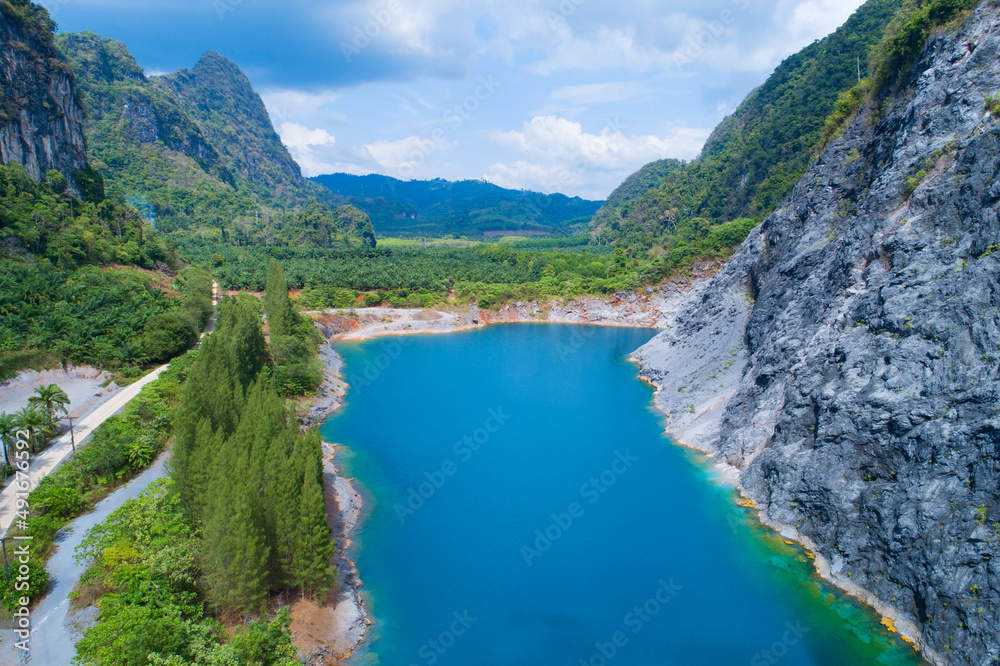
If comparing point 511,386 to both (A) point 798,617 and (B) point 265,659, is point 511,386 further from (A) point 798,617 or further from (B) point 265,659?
(B) point 265,659

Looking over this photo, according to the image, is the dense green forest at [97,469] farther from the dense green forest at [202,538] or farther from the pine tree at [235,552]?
the pine tree at [235,552]

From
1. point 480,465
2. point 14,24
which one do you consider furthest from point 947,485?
point 14,24

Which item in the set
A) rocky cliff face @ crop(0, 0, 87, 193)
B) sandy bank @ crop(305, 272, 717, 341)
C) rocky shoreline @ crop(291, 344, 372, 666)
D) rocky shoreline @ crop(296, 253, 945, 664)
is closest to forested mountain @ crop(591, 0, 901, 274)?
sandy bank @ crop(305, 272, 717, 341)

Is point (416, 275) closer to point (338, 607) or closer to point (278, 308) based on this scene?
point (278, 308)

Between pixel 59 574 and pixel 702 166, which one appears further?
pixel 702 166

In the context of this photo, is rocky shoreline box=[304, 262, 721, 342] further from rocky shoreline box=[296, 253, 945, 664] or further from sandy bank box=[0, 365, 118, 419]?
sandy bank box=[0, 365, 118, 419]

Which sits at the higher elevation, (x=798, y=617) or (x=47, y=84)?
(x=47, y=84)
